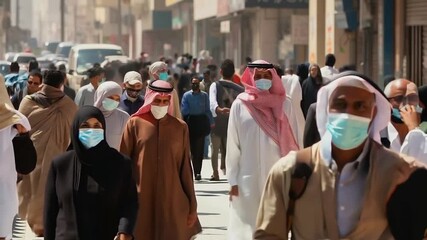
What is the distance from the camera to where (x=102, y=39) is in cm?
10106

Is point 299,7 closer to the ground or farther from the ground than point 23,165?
farther from the ground

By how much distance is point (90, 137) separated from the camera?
256 inches

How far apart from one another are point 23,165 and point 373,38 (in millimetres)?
19561

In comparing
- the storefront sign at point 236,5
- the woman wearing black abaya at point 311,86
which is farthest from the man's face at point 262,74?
the storefront sign at point 236,5

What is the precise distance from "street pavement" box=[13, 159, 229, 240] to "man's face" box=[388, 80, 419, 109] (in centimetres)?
375

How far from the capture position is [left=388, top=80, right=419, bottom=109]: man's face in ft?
24.6

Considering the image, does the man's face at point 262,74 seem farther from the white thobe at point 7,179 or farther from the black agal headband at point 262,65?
the white thobe at point 7,179

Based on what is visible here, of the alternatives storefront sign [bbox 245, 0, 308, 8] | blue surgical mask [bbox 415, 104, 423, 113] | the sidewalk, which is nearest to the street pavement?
the sidewalk

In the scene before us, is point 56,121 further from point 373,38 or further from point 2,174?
point 373,38

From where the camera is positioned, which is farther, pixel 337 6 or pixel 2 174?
pixel 337 6

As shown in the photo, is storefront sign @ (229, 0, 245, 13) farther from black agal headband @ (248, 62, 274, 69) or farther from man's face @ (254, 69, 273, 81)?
man's face @ (254, 69, 273, 81)

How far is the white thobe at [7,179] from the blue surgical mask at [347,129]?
3834 mm

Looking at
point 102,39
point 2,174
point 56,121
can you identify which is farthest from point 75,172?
point 102,39

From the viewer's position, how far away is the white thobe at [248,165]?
29.0 feet
